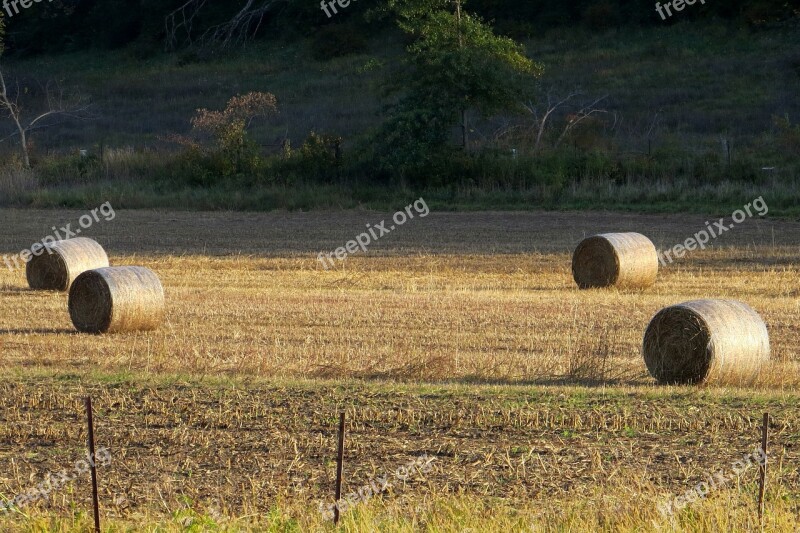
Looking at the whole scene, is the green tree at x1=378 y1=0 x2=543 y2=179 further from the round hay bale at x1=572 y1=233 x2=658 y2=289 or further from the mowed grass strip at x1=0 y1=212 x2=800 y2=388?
the round hay bale at x1=572 y1=233 x2=658 y2=289

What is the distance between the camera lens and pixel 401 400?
33.3ft

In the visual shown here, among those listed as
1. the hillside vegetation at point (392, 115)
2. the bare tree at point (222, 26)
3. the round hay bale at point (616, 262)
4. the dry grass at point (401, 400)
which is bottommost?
the dry grass at point (401, 400)

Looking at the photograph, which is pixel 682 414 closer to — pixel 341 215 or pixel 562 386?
pixel 562 386

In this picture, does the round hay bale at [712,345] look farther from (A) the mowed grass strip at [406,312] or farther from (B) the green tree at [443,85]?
(B) the green tree at [443,85]

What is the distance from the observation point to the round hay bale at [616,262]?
59.3 ft

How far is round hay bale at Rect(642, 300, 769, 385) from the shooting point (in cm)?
1118

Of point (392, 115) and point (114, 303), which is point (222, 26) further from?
point (114, 303)

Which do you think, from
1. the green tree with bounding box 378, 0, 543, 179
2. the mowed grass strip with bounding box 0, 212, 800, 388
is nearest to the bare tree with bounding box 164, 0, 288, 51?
the green tree with bounding box 378, 0, 543, 179

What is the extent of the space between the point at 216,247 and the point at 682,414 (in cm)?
1592

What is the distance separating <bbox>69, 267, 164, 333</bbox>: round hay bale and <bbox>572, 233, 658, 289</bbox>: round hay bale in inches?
280

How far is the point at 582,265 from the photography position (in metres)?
18.5

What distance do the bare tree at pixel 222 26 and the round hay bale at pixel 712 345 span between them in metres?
50.5

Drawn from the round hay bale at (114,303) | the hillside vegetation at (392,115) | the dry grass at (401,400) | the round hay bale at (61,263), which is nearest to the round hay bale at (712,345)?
the dry grass at (401,400)

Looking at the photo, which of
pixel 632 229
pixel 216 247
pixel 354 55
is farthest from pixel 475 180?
pixel 354 55
